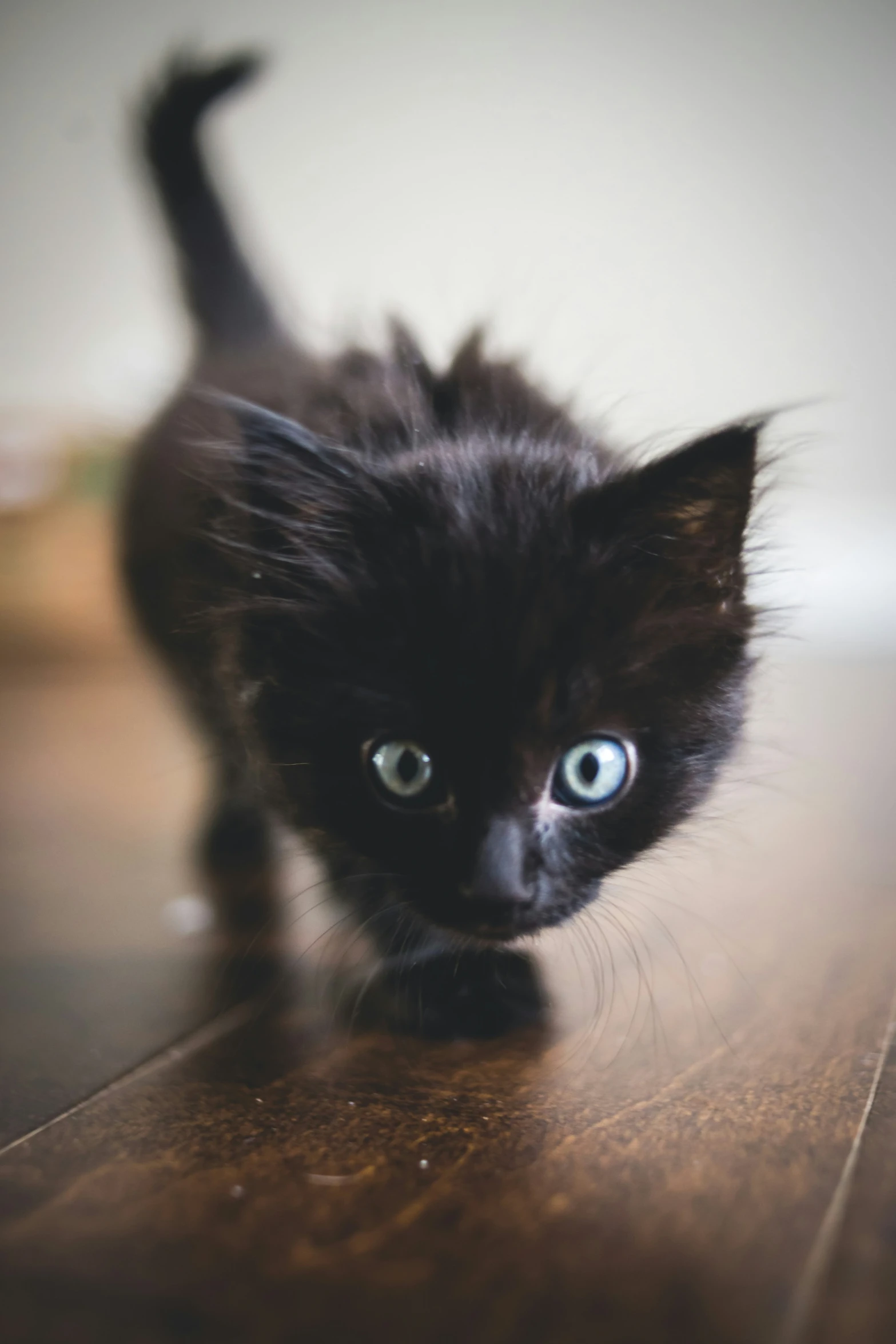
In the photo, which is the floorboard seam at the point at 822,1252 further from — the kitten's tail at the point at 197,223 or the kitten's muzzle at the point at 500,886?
the kitten's tail at the point at 197,223

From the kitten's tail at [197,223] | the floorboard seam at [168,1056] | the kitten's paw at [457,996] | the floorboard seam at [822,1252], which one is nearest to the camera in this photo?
the floorboard seam at [822,1252]

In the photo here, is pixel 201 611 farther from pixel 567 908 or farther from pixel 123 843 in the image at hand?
pixel 123 843

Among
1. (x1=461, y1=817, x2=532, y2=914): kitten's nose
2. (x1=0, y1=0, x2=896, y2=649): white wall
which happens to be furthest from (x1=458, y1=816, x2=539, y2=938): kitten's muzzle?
(x1=0, y1=0, x2=896, y2=649): white wall

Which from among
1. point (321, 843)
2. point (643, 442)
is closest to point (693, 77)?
point (643, 442)

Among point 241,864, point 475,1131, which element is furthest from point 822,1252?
point 241,864

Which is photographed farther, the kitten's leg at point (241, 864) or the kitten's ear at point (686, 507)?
the kitten's leg at point (241, 864)

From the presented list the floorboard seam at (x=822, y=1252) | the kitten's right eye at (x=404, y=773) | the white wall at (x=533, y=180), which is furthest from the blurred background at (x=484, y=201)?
the floorboard seam at (x=822, y=1252)

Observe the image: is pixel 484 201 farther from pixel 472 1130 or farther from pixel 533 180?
pixel 472 1130
